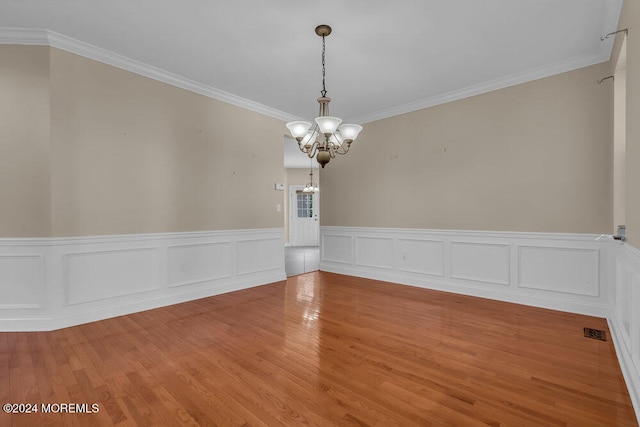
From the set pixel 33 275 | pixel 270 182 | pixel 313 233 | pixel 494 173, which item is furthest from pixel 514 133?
pixel 313 233

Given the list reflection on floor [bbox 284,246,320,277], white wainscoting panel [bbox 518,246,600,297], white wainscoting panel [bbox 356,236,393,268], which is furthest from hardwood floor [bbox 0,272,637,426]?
reflection on floor [bbox 284,246,320,277]

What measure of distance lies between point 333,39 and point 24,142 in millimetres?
3232

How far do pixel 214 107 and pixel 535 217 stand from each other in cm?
451

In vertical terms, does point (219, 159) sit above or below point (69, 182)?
above

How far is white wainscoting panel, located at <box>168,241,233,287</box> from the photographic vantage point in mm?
3992

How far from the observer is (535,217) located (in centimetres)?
380

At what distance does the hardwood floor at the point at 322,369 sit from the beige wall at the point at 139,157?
119 cm

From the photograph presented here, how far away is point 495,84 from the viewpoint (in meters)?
4.07

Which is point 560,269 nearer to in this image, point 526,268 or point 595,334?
point 526,268

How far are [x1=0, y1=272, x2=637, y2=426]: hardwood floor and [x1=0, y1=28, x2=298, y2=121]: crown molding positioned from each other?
9.34ft

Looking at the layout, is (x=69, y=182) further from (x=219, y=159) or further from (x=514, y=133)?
(x=514, y=133)

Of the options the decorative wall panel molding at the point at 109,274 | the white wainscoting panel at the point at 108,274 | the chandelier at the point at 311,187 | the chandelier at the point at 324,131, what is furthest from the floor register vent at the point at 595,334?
the chandelier at the point at 311,187

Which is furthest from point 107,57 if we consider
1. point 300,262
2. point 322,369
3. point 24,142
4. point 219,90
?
point 300,262

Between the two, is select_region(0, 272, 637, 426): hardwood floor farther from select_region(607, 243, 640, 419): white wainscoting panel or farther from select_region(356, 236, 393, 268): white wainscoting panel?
select_region(356, 236, 393, 268): white wainscoting panel
